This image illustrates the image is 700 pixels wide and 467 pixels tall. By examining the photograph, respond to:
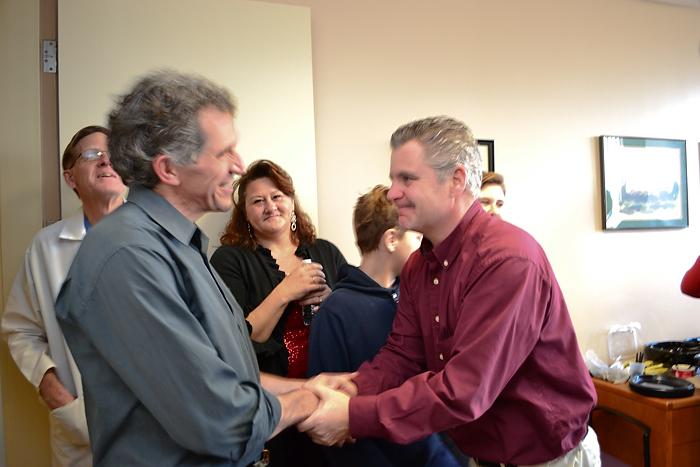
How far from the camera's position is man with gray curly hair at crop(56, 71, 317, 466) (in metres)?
0.96

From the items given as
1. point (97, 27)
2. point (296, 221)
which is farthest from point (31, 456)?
point (97, 27)

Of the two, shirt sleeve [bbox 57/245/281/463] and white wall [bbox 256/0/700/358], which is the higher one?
white wall [bbox 256/0/700/358]

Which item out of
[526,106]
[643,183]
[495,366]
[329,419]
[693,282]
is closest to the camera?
[495,366]

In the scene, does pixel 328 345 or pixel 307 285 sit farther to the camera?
pixel 307 285

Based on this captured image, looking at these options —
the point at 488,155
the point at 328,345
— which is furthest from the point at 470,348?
the point at 488,155

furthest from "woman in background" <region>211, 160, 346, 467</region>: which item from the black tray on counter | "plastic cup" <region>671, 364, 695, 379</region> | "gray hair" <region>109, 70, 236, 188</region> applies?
"plastic cup" <region>671, 364, 695, 379</region>

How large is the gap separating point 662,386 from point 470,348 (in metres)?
2.18

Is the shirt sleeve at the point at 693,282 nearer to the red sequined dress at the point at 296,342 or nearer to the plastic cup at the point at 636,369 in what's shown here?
the plastic cup at the point at 636,369

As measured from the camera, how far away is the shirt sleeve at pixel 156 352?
3.12 feet

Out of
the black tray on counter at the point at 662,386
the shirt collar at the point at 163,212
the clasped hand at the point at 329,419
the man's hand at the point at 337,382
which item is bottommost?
the black tray on counter at the point at 662,386

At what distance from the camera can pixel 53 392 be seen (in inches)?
77.3

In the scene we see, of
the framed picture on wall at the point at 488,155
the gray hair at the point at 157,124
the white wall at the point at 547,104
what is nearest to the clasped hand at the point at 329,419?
the gray hair at the point at 157,124

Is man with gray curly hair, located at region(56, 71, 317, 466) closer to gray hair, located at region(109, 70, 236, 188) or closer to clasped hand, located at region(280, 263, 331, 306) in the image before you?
gray hair, located at region(109, 70, 236, 188)

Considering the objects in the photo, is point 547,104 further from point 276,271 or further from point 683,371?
point 276,271
